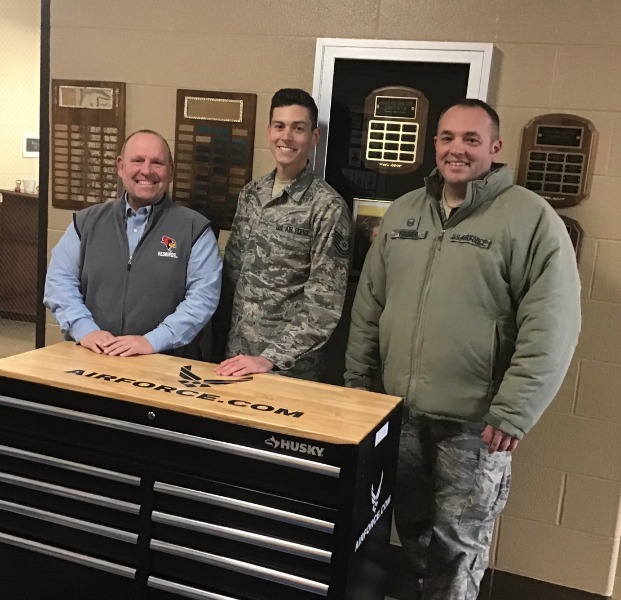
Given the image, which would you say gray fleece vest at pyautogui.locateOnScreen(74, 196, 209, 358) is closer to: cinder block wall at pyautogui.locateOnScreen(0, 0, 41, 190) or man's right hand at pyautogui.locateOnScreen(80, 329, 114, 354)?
man's right hand at pyautogui.locateOnScreen(80, 329, 114, 354)

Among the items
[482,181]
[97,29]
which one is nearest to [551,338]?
[482,181]

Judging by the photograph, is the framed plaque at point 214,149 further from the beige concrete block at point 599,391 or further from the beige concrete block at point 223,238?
the beige concrete block at point 599,391

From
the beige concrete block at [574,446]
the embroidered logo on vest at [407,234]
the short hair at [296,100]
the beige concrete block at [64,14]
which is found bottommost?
the beige concrete block at [574,446]

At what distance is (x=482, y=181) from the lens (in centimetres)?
199

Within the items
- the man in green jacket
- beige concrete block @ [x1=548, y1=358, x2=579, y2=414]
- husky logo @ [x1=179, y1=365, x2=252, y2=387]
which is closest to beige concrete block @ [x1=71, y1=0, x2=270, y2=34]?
the man in green jacket

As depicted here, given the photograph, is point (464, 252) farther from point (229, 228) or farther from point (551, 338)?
point (229, 228)

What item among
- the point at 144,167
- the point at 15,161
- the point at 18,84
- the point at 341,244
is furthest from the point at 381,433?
the point at 15,161

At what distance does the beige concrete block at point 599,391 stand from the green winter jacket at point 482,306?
55 cm

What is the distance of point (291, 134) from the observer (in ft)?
7.61

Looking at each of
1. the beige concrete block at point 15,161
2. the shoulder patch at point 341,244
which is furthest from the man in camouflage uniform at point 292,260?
the beige concrete block at point 15,161

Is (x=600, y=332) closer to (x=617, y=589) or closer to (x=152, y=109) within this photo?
(x=617, y=589)

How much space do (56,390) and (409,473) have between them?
3.64 feet

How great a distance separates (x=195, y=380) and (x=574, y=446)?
141 centimetres

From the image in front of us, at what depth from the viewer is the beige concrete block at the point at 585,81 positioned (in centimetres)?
229
